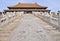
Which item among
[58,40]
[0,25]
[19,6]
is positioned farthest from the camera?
[19,6]

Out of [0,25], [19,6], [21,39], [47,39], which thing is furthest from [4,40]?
[19,6]

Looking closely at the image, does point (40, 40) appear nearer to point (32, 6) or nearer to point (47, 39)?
point (47, 39)

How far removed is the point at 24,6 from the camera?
7175 centimetres

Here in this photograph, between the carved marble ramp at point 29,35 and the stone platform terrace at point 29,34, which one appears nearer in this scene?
the carved marble ramp at point 29,35

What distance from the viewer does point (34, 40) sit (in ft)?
23.0

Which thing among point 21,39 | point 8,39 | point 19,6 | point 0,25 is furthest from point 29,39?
point 19,6

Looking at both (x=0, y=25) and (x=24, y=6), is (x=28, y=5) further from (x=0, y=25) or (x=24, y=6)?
(x=0, y=25)

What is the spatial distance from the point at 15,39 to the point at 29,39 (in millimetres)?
589

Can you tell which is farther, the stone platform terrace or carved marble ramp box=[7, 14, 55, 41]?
the stone platform terrace

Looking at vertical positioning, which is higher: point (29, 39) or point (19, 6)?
point (29, 39)

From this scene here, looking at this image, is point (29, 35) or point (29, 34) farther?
point (29, 34)

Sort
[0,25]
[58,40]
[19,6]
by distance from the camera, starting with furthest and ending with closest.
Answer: [19,6], [0,25], [58,40]

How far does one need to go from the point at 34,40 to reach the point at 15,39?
33.7 inches

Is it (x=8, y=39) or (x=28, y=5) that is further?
(x=28, y=5)
